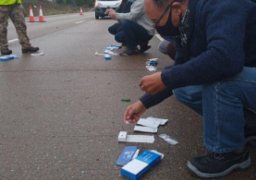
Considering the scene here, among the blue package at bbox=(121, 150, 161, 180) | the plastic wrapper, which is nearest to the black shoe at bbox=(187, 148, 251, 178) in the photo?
the blue package at bbox=(121, 150, 161, 180)

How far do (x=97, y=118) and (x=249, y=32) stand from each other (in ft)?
5.24

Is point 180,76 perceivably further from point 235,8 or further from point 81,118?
point 81,118

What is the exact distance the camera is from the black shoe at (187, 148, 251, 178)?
1897mm

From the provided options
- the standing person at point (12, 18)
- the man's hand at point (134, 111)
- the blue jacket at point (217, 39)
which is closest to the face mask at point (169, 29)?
the blue jacket at point (217, 39)

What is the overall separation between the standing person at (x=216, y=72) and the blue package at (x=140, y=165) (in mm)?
228

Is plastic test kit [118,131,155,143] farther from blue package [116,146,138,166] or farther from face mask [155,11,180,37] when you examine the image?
face mask [155,11,180,37]

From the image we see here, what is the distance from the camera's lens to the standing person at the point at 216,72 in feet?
5.23

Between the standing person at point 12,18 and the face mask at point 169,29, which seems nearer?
the face mask at point 169,29

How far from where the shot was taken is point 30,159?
2.18 meters

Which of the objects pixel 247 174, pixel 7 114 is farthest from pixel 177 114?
pixel 7 114

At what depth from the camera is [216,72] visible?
5.31ft

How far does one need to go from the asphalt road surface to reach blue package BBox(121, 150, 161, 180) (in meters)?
0.04

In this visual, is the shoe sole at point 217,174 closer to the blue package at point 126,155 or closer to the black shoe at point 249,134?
the black shoe at point 249,134

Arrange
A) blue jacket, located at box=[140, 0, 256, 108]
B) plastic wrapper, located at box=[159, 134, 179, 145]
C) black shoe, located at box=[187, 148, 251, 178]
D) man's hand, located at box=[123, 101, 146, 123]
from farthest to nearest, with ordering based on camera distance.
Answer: plastic wrapper, located at box=[159, 134, 179, 145]
man's hand, located at box=[123, 101, 146, 123]
black shoe, located at box=[187, 148, 251, 178]
blue jacket, located at box=[140, 0, 256, 108]
